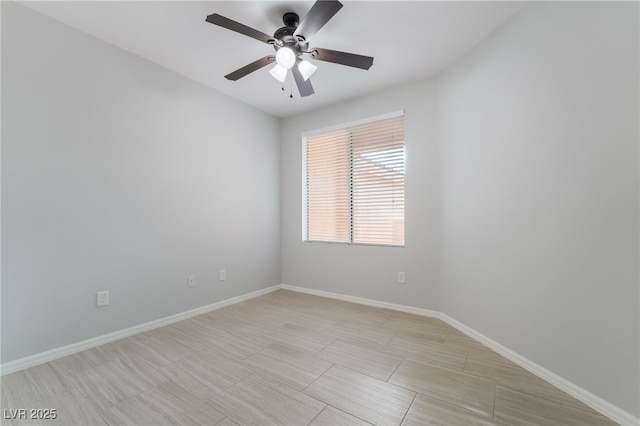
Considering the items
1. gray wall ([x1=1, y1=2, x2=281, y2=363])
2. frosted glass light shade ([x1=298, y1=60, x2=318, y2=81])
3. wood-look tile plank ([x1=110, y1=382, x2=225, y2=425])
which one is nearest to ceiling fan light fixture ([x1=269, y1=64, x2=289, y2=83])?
frosted glass light shade ([x1=298, y1=60, x2=318, y2=81])

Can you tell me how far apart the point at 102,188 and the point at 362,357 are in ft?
8.76

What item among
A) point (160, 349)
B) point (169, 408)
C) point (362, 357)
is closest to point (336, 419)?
point (362, 357)

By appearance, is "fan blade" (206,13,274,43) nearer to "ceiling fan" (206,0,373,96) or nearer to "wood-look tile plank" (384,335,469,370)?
"ceiling fan" (206,0,373,96)

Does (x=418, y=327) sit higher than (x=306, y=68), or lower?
lower

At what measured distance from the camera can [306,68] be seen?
221 centimetres

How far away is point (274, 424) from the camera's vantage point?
1.40 meters

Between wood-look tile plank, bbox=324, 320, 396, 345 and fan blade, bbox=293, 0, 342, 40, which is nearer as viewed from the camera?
fan blade, bbox=293, 0, 342, 40

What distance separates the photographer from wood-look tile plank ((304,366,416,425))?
58.1 inches

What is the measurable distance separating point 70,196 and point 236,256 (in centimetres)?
181

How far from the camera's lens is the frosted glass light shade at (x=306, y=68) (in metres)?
2.18

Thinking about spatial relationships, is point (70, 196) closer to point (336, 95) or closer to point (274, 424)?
point (274, 424)

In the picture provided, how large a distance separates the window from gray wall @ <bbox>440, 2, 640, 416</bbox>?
2.65 feet

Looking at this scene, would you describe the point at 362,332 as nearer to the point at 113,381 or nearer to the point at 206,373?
the point at 206,373

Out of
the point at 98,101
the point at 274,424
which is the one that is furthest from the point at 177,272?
the point at 274,424
